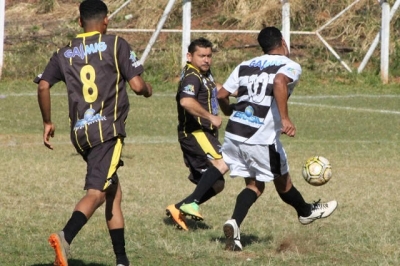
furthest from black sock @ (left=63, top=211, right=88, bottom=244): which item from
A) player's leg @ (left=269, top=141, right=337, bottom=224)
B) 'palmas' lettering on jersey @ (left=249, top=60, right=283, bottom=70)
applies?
'palmas' lettering on jersey @ (left=249, top=60, right=283, bottom=70)

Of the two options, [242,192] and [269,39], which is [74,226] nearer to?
[242,192]

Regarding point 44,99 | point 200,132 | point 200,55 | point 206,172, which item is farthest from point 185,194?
point 44,99

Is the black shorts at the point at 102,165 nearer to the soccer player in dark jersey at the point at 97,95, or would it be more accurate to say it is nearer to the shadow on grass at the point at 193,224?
the soccer player in dark jersey at the point at 97,95

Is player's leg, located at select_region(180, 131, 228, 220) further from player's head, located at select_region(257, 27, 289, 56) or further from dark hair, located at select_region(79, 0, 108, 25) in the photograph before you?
dark hair, located at select_region(79, 0, 108, 25)

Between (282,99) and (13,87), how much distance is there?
578 inches

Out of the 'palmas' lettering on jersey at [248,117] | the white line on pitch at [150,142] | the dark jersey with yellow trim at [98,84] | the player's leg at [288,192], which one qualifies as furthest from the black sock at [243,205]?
the white line on pitch at [150,142]

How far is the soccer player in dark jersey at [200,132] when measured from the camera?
351 inches

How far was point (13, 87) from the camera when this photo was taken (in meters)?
21.6

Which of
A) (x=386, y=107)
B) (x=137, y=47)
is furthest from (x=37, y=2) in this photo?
(x=386, y=107)

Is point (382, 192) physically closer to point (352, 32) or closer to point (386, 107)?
point (386, 107)

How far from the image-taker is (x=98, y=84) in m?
6.79

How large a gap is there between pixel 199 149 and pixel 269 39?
63.8 inches

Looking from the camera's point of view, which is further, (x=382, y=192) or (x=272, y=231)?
(x=382, y=192)

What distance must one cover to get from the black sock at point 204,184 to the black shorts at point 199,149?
24cm
